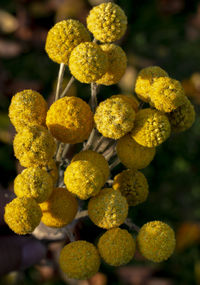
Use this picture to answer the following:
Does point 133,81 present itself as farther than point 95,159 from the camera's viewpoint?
Yes

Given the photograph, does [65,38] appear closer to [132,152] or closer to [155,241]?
[132,152]

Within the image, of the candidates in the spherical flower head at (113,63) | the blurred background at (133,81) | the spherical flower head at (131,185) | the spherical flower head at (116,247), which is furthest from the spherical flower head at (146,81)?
the blurred background at (133,81)

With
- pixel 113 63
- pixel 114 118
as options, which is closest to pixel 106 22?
pixel 113 63

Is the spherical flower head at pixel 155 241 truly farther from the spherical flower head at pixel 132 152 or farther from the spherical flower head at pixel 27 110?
the spherical flower head at pixel 27 110

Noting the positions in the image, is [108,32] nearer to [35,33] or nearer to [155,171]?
[155,171]

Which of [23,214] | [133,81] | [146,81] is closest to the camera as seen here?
[23,214]

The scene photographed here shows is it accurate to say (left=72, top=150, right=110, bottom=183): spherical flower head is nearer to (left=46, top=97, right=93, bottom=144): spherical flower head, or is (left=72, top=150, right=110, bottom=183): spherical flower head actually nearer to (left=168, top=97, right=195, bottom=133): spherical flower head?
(left=46, top=97, right=93, bottom=144): spherical flower head

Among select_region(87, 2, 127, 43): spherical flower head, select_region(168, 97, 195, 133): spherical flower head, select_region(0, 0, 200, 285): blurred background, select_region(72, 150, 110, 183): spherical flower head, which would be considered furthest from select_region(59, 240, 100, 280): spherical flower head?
select_region(0, 0, 200, 285): blurred background
